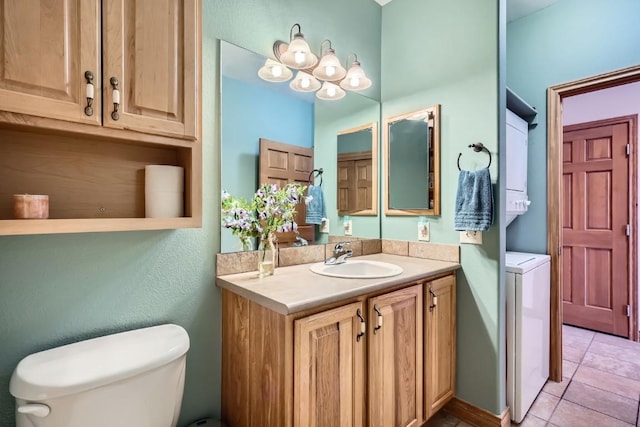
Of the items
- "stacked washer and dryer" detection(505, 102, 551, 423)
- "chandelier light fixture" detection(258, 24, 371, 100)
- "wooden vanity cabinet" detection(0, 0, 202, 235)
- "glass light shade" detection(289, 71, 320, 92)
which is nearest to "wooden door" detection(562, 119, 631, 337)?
"stacked washer and dryer" detection(505, 102, 551, 423)

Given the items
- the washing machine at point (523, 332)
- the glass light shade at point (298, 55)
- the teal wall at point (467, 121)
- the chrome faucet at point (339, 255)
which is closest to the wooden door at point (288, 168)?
the chrome faucet at point (339, 255)

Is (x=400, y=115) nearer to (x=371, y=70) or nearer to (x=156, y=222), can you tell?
(x=371, y=70)

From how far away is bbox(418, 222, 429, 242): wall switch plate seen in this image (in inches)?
79.4

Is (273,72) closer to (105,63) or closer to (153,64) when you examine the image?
(153,64)

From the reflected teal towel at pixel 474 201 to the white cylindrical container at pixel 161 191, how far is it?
1.46m

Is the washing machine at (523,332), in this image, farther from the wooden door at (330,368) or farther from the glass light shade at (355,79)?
→ the glass light shade at (355,79)

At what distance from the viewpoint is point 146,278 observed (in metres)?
1.26

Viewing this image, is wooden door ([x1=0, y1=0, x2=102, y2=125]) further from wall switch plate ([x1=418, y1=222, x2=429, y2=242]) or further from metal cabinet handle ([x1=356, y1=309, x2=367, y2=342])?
wall switch plate ([x1=418, y1=222, x2=429, y2=242])

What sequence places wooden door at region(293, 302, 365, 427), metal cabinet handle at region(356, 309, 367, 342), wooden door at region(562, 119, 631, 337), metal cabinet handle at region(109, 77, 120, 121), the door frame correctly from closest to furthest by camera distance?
metal cabinet handle at region(109, 77, 120, 121) < wooden door at region(293, 302, 365, 427) < metal cabinet handle at region(356, 309, 367, 342) < the door frame < wooden door at region(562, 119, 631, 337)

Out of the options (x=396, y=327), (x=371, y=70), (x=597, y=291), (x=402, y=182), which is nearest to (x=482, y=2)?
→ (x=371, y=70)

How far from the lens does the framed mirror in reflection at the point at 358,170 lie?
2150 millimetres

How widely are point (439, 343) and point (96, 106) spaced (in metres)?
1.87

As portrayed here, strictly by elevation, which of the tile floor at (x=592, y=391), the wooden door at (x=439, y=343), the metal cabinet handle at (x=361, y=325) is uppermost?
the metal cabinet handle at (x=361, y=325)

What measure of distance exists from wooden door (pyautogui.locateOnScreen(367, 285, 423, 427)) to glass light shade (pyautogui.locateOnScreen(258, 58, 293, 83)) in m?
1.25
